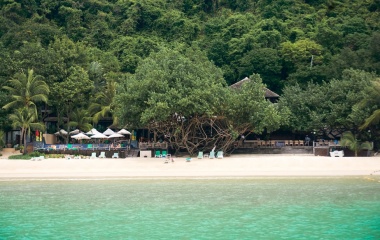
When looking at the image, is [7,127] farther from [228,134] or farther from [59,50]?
Answer: [228,134]

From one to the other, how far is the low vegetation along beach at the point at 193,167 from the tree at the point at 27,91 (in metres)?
6.10

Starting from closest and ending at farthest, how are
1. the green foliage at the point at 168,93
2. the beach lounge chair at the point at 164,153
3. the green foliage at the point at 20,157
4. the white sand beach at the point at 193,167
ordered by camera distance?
the white sand beach at the point at 193,167 → the green foliage at the point at 168,93 → the green foliage at the point at 20,157 → the beach lounge chair at the point at 164,153

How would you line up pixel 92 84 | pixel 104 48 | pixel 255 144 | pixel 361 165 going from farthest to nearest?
pixel 104 48
pixel 92 84
pixel 255 144
pixel 361 165

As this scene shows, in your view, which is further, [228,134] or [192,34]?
[192,34]

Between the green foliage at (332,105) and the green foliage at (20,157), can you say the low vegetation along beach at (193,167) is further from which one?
the green foliage at (332,105)

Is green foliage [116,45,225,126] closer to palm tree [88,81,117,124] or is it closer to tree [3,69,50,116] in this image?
palm tree [88,81,117,124]

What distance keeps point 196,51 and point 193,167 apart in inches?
632

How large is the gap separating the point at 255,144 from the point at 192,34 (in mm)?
27143

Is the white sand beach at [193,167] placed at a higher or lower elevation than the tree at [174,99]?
lower

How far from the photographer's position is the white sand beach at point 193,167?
1122 inches

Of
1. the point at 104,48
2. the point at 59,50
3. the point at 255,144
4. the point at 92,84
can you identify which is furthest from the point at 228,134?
the point at 104,48

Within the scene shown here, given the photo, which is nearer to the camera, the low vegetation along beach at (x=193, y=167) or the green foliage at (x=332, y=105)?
the low vegetation along beach at (x=193, y=167)

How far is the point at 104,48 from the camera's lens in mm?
59156

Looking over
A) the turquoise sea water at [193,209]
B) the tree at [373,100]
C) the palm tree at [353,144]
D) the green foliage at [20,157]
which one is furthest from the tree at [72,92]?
the tree at [373,100]
